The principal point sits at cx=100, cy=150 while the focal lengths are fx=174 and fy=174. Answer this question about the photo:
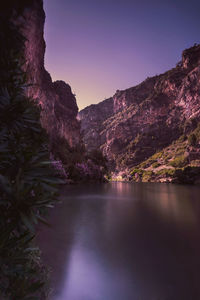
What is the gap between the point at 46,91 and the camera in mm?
59781

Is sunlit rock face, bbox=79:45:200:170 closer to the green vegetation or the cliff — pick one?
the cliff

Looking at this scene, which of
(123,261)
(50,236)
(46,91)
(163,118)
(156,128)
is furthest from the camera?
(163,118)

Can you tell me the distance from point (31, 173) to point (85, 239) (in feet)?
26.3

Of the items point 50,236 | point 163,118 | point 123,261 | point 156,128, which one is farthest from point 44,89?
point 163,118

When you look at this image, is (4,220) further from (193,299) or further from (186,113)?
(186,113)

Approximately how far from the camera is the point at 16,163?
200cm

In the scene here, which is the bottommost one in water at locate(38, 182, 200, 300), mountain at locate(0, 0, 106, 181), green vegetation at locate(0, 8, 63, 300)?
water at locate(38, 182, 200, 300)

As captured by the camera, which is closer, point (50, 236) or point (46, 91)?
point (50, 236)

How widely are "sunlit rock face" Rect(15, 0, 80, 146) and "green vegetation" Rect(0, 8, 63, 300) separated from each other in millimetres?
902

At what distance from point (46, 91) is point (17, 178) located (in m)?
64.2

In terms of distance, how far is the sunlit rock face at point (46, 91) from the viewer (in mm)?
40562

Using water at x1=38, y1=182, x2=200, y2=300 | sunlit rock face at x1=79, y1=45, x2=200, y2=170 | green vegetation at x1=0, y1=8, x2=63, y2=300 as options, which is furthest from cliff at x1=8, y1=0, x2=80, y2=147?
sunlit rock face at x1=79, y1=45, x2=200, y2=170

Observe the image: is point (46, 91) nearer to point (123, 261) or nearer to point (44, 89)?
point (44, 89)

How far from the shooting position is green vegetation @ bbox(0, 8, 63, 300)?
156 centimetres
